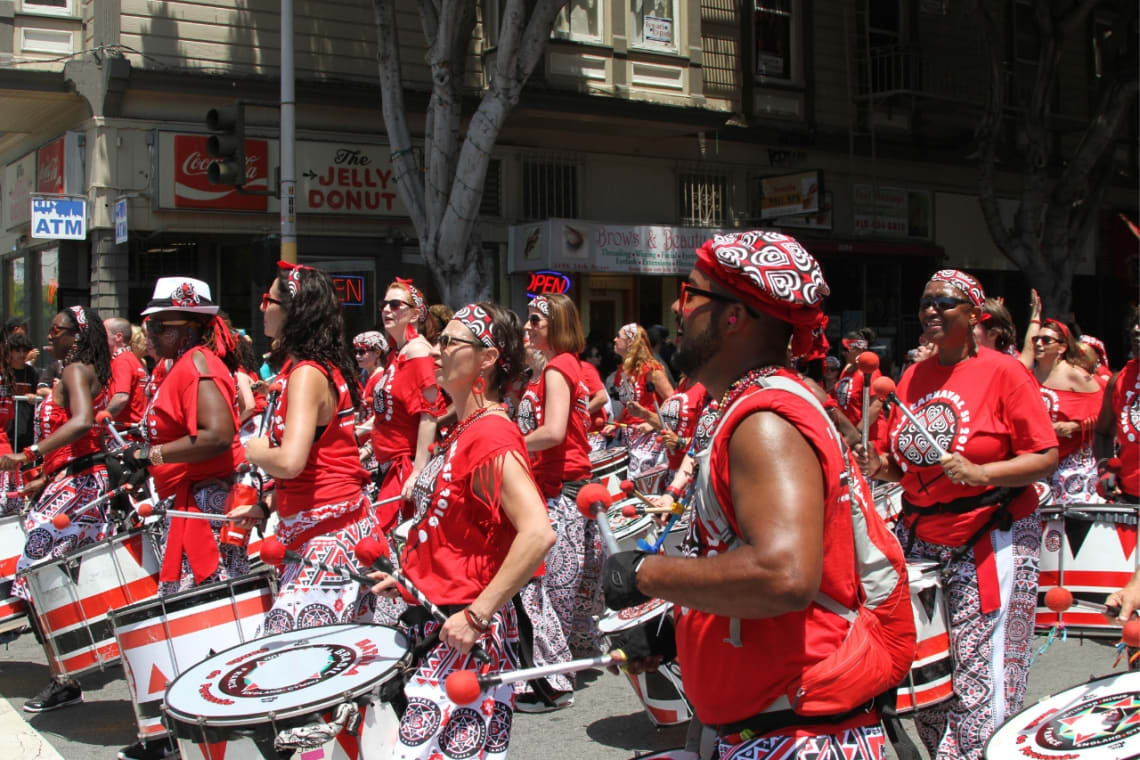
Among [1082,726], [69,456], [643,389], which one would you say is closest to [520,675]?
[1082,726]

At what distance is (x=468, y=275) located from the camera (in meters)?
14.8

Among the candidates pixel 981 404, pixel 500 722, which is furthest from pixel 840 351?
pixel 500 722

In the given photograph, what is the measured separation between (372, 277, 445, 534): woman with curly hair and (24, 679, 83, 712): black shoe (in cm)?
190

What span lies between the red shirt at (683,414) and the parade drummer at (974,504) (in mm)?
2984

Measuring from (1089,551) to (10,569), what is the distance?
588 cm

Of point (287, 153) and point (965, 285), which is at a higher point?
point (287, 153)

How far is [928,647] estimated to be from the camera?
416 cm

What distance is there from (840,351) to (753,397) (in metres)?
20.5

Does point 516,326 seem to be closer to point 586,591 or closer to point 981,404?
point 981,404

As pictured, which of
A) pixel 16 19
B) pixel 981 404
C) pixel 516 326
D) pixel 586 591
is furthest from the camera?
pixel 16 19

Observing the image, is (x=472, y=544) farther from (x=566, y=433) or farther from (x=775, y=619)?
(x=566, y=433)

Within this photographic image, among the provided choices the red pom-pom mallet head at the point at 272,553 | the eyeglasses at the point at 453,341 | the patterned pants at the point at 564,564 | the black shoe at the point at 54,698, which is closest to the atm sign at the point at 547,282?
the patterned pants at the point at 564,564

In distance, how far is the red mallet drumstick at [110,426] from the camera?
6102mm

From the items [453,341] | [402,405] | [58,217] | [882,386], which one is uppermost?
[58,217]
